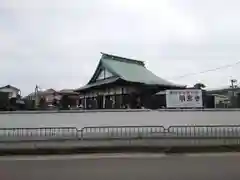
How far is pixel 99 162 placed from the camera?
1005cm

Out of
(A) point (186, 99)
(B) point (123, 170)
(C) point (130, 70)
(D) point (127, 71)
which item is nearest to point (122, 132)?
(A) point (186, 99)

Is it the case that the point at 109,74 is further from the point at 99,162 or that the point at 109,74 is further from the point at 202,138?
the point at 99,162

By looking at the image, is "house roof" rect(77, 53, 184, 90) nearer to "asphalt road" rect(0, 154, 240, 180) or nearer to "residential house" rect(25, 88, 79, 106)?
"residential house" rect(25, 88, 79, 106)

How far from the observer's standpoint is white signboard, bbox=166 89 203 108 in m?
18.5

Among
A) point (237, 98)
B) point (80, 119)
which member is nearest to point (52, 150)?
point (80, 119)

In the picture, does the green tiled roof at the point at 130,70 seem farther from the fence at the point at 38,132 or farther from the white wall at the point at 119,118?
the fence at the point at 38,132

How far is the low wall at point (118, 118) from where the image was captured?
18156mm

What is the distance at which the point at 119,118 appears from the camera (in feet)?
60.0

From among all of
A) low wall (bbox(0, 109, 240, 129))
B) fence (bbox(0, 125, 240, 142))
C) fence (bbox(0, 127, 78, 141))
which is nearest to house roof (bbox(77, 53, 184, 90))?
low wall (bbox(0, 109, 240, 129))

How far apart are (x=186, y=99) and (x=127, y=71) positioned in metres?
14.0

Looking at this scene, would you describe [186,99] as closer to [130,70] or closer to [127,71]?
[127,71]

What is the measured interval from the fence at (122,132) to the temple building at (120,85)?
281cm

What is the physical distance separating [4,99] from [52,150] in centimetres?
880

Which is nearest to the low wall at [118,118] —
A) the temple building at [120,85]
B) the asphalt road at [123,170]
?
the temple building at [120,85]
